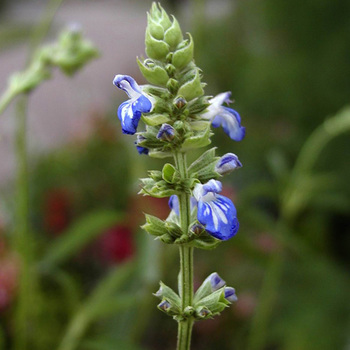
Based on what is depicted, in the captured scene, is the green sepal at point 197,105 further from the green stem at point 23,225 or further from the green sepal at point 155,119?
the green stem at point 23,225

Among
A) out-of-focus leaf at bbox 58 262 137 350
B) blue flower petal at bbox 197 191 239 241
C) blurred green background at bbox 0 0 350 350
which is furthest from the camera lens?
blurred green background at bbox 0 0 350 350

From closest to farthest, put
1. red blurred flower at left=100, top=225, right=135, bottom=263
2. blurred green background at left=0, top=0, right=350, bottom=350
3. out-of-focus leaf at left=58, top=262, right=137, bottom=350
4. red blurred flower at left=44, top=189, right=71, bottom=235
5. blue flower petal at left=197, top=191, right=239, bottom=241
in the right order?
1. blue flower petal at left=197, top=191, right=239, bottom=241
2. out-of-focus leaf at left=58, top=262, right=137, bottom=350
3. blurred green background at left=0, top=0, right=350, bottom=350
4. red blurred flower at left=100, top=225, right=135, bottom=263
5. red blurred flower at left=44, top=189, right=71, bottom=235

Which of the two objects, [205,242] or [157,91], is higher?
[157,91]

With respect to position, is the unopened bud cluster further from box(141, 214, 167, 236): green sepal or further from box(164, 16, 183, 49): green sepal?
box(164, 16, 183, 49): green sepal

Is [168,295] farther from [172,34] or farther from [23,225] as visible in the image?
[23,225]

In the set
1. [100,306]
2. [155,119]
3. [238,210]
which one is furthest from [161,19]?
[238,210]

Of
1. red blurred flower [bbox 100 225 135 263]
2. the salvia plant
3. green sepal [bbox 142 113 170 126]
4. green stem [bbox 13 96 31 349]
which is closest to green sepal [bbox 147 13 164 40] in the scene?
the salvia plant

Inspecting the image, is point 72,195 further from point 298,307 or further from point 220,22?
point 220,22
